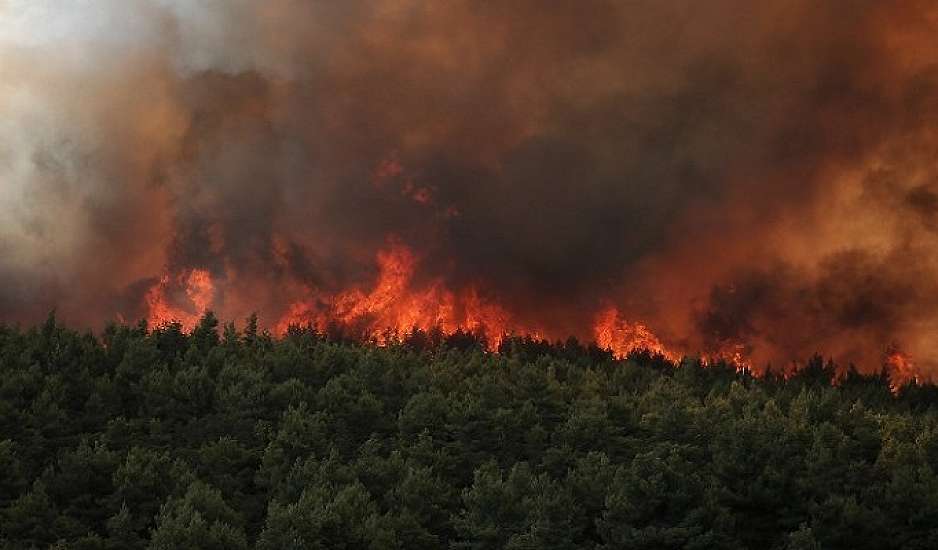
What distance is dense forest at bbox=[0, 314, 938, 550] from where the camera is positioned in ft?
219

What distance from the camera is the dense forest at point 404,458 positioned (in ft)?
219

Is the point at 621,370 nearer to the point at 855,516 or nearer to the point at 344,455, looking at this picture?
the point at 344,455

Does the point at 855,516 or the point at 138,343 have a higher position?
the point at 138,343

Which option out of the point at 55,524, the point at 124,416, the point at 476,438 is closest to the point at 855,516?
the point at 476,438

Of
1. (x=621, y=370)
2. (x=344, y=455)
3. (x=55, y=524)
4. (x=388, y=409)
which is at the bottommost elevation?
(x=55, y=524)

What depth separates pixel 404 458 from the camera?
83.7 metres

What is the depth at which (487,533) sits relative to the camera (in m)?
66.2

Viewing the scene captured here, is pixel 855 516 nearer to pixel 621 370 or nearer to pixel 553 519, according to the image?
pixel 553 519

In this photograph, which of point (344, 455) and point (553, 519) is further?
point (344, 455)

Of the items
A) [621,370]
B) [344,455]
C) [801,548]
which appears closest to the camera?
[801,548]

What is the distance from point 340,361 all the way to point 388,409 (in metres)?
12.9

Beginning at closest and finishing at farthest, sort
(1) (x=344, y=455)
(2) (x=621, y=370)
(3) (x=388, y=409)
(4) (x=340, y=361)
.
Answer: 1. (1) (x=344, y=455)
2. (3) (x=388, y=409)
3. (4) (x=340, y=361)
4. (2) (x=621, y=370)

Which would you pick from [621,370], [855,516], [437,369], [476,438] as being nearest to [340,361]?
[437,369]

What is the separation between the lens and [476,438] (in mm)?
85625
